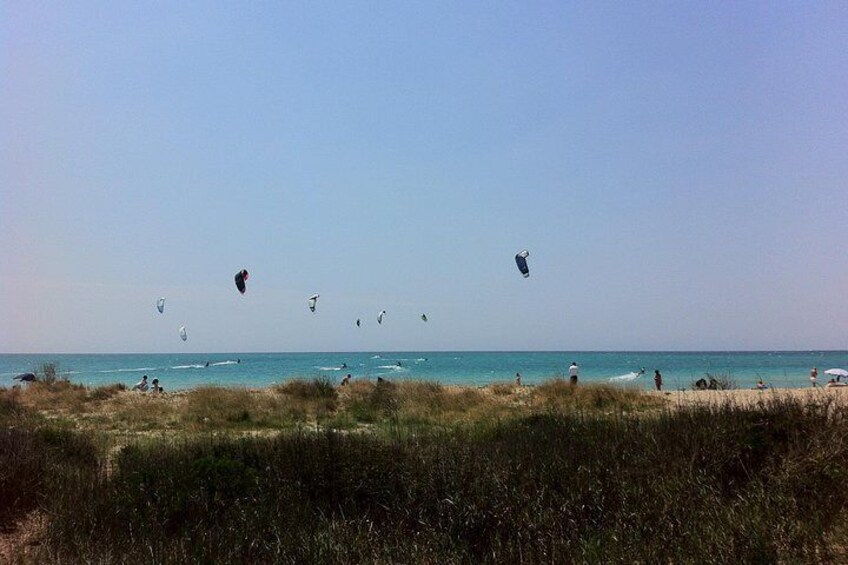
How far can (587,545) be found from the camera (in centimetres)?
465

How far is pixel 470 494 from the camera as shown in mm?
6340

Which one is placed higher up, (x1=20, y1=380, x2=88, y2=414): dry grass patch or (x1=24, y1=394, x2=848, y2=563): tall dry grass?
(x1=24, y1=394, x2=848, y2=563): tall dry grass

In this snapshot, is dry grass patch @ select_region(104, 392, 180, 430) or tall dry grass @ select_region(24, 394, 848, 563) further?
dry grass patch @ select_region(104, 392, 180, 430)

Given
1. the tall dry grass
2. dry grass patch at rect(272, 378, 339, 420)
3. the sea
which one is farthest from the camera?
the sea

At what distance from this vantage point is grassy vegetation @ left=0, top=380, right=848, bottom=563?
15.8 ft

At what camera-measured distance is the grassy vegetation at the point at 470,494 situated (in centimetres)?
480

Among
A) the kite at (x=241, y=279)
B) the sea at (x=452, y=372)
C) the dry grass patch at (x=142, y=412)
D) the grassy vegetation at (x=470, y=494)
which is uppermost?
the kite at (x=241, y=279)

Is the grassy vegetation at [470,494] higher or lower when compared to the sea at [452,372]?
higher

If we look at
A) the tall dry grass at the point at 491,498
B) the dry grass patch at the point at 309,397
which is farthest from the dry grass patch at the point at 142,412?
the tall dry grass at the point at 491,498

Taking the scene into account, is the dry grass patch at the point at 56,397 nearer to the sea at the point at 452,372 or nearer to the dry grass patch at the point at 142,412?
the dry grass patch at the point at 142,412

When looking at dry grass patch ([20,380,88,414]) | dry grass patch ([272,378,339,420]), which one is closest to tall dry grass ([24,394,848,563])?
dry grass patch ([272,378,339,420])

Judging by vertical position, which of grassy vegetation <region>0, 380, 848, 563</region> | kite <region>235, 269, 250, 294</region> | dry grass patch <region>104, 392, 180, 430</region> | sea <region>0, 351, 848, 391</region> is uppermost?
kite <region>235, 269, 250, 294</region>

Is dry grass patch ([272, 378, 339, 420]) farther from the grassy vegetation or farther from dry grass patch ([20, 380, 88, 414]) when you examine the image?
the grassy vegetation

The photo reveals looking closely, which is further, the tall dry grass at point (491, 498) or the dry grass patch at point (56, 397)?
the dry grass patch at point (56, 397)
